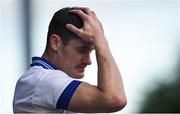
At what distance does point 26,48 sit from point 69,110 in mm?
3138

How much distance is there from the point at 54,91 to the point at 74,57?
11.5 inches

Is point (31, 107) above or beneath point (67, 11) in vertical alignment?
beneath

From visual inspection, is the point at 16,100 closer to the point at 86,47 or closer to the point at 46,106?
the point at 46,106

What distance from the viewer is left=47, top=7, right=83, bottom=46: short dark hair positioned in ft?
9.82

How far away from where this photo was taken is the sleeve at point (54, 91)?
2.78m

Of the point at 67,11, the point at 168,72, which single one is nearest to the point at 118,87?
the point at 67,11

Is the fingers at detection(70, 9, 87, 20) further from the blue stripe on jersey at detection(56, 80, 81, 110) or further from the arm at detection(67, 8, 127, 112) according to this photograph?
the blue stripe on jersey at detection(56, 80, 81, 110)

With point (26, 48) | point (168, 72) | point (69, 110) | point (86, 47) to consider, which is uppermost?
point (86, 47)

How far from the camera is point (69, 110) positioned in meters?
2.81

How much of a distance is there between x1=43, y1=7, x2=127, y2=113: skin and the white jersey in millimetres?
44

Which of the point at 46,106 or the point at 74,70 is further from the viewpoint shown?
the point at 74,70

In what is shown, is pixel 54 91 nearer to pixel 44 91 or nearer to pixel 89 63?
pixel 44 91

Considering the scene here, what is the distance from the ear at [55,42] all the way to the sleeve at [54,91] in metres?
0.20

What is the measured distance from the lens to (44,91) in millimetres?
2822
